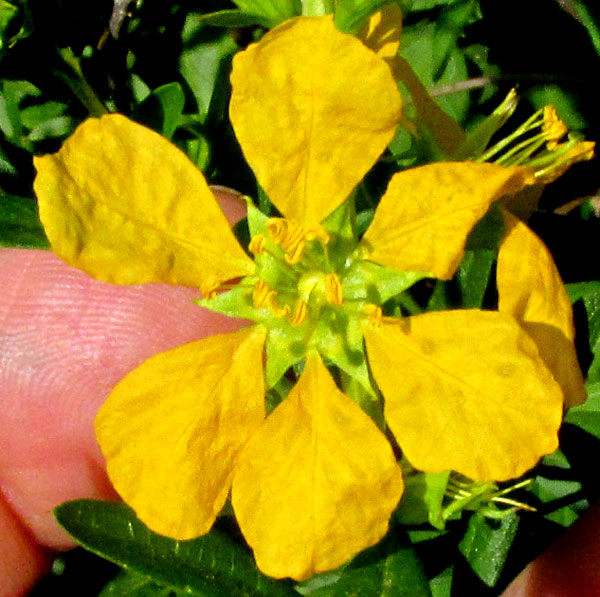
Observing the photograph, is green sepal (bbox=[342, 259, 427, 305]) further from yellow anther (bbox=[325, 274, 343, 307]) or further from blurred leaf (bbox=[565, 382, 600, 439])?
blurred leaf (bbox=[565, 382, 600, 439])

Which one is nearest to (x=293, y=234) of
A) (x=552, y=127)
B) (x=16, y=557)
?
(x=552, y=127)

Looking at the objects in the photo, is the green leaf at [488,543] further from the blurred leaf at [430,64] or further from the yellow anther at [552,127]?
the blurred leaf at [430,64]

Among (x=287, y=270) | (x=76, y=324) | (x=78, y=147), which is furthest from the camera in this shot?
(x=76, y=324)

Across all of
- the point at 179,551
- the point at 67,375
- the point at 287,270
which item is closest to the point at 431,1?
the point at 287,270

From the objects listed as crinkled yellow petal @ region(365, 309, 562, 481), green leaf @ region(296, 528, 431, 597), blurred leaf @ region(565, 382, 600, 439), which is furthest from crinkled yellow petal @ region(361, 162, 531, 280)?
blurred leaf @ region(565, 382, 600, 439)

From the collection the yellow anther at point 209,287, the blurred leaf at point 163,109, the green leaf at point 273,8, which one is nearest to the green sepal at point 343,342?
the yellow anther at point 209,287

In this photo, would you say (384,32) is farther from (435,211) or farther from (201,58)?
(201,58)

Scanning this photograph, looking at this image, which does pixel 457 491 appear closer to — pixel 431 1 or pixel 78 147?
pixel 78 147
